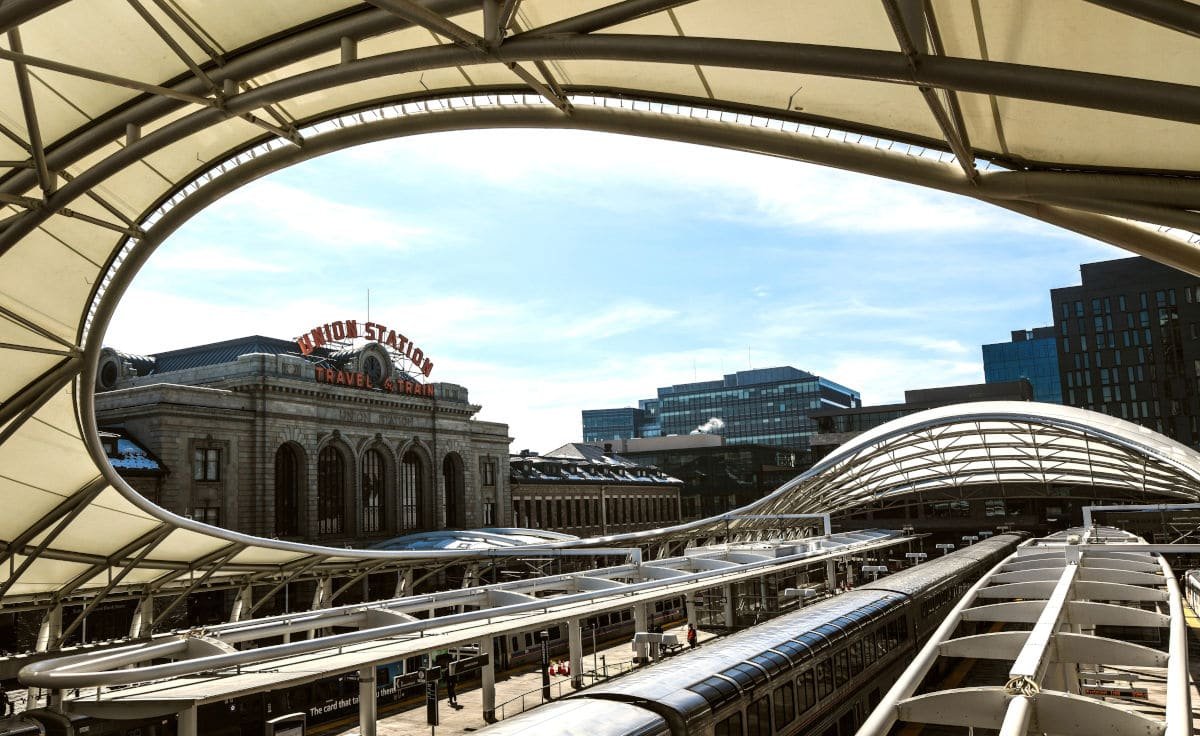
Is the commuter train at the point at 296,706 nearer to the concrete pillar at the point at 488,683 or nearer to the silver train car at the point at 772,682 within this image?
the concrete pillar at the point at 488,683

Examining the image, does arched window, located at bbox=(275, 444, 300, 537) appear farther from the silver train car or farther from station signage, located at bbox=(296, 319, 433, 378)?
the silver train car

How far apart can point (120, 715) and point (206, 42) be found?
12.1 meters

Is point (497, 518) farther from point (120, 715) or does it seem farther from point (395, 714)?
point (120, 715)

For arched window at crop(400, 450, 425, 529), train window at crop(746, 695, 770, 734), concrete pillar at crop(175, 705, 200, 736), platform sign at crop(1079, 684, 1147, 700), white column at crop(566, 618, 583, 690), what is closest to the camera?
train window at crop(746, 695, 770, 734)

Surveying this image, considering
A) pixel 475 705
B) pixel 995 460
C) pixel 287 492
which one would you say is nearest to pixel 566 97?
pixel 475 705

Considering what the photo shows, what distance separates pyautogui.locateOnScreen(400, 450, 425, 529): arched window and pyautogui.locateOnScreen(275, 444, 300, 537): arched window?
30.9 ft

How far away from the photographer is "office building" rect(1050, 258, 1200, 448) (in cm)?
12225

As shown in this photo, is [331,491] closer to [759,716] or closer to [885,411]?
[759,716]

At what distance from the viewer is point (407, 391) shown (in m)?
66.6

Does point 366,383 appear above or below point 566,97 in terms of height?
→ above

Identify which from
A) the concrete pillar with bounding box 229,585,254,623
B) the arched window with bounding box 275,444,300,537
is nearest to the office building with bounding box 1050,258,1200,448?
the arched window with bounding box 275,444,300,537

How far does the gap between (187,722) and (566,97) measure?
13062 millimetres

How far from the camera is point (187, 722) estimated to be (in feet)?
52.7

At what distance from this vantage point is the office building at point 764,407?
167125 millimetres
